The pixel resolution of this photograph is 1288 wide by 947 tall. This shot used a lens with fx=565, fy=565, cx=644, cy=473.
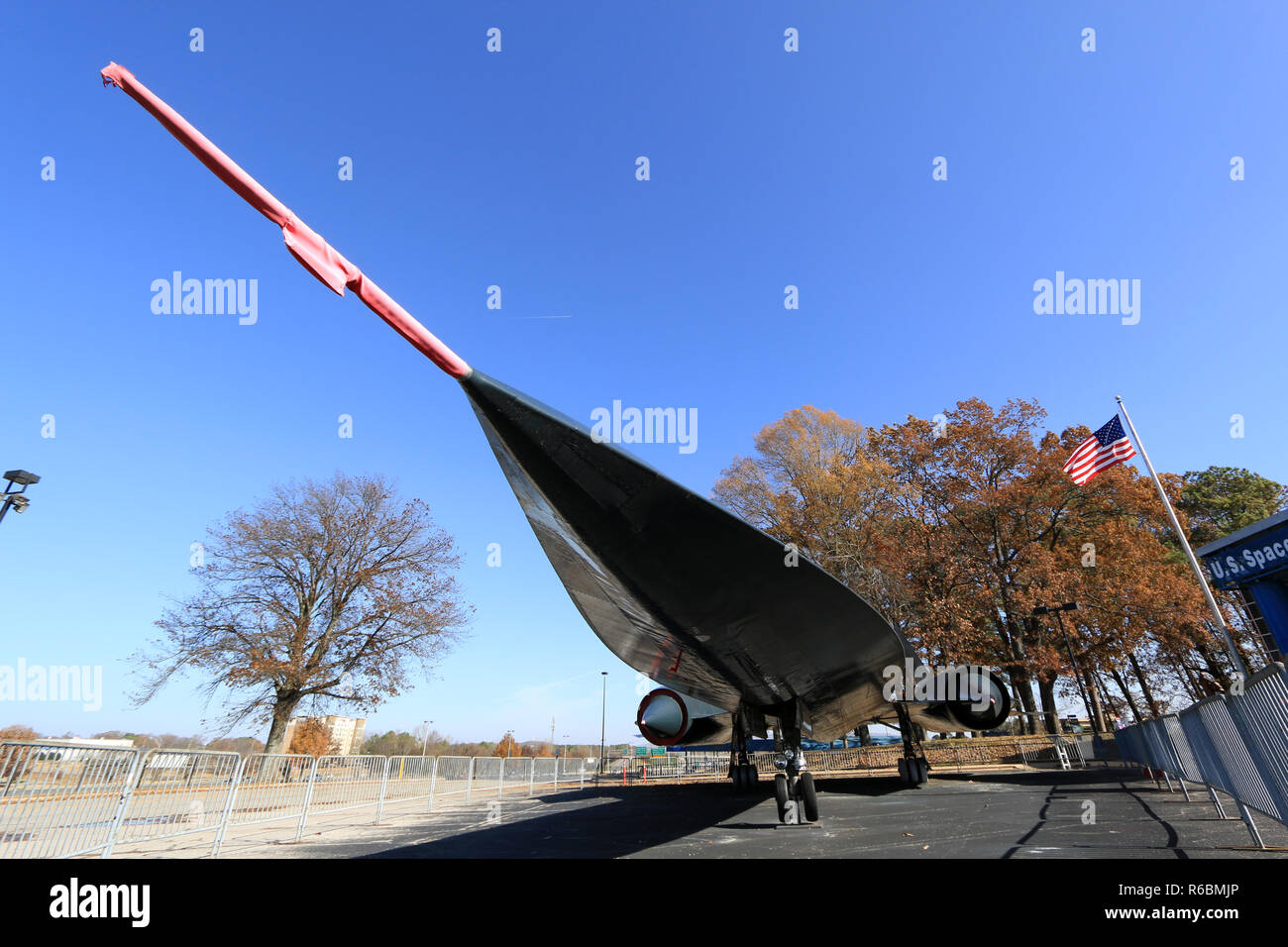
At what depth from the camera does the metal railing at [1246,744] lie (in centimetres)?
363

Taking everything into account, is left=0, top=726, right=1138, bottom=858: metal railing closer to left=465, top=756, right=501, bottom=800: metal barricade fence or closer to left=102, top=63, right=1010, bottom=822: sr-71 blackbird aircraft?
left=465, top=756, right=501, bottom=800: metal barricade fence

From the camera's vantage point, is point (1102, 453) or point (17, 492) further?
point (1102, 453)

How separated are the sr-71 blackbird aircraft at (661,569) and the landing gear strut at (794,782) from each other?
0.07 ft

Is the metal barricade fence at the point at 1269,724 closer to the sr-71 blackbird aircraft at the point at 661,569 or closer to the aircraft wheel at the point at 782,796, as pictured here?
the sr-71 blackbird aircraft at the point at 661,569

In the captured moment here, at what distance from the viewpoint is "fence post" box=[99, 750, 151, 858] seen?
5.61 m

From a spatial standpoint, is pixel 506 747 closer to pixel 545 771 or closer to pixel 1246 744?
pixel 545 771

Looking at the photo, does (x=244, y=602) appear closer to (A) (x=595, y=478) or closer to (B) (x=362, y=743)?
(A) (x=595, y=478)

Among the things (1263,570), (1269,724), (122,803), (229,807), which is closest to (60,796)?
(122,803)

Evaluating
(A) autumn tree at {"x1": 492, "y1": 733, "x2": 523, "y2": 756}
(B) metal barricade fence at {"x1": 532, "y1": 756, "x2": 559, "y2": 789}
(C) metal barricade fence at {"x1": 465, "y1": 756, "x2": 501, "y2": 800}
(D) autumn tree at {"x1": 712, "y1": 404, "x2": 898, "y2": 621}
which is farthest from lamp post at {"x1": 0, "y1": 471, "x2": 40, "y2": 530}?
(A) autumn tree at {"x1": 492, "y1": 733, "x2": 523, "y2": 756}

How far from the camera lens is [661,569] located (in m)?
3.73

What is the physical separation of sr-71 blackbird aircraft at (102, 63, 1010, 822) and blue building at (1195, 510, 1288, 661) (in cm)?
1115

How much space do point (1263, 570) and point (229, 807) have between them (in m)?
19.5

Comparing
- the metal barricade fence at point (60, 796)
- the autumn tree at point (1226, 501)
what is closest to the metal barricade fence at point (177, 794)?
the metal barricade fence at point (60, 796)
